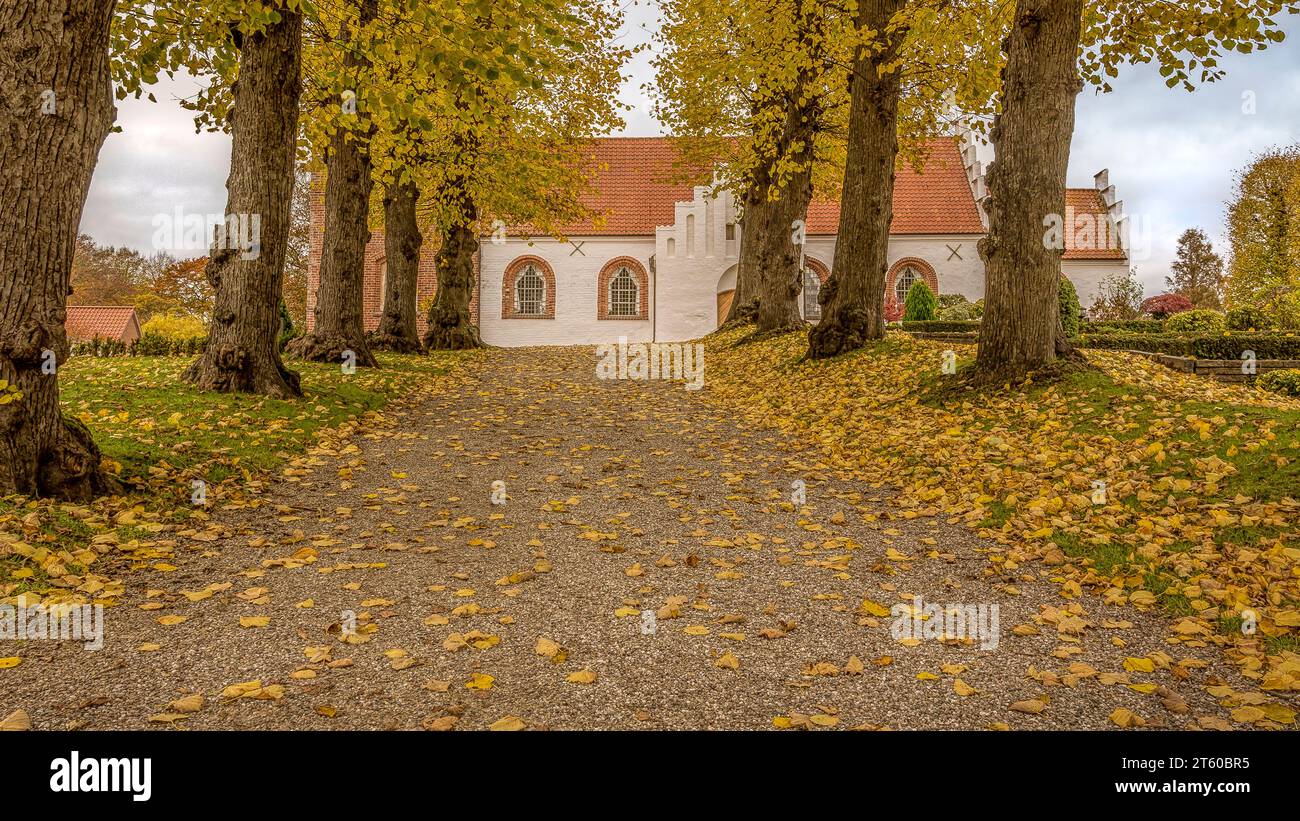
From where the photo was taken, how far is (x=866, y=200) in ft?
46.5

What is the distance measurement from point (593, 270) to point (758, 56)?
22202 mm

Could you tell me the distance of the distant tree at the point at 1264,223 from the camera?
120 feet

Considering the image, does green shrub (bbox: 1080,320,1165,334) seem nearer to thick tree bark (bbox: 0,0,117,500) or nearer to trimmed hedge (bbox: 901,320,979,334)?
trimmed hedge (bbox: 901,320,979,334)

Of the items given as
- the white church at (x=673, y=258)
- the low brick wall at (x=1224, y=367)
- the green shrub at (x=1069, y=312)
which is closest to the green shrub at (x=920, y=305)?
the green shrub at (x=1069, y=312)

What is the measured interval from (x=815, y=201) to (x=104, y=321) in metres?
43.7

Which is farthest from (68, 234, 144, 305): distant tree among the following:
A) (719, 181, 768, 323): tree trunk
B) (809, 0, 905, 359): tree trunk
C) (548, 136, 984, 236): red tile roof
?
(809, 0, 905, 359): tree trunk

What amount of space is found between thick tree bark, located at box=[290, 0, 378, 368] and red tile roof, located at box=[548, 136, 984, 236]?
69.5 feet

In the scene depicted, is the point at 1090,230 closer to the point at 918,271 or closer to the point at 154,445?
the point at 918,271

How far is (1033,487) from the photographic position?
7305 millimetres

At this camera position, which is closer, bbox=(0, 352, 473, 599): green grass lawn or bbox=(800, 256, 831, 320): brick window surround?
bbox=(0, 352, 473, 599): green grass lawn

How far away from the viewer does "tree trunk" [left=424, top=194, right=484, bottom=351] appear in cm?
2412
